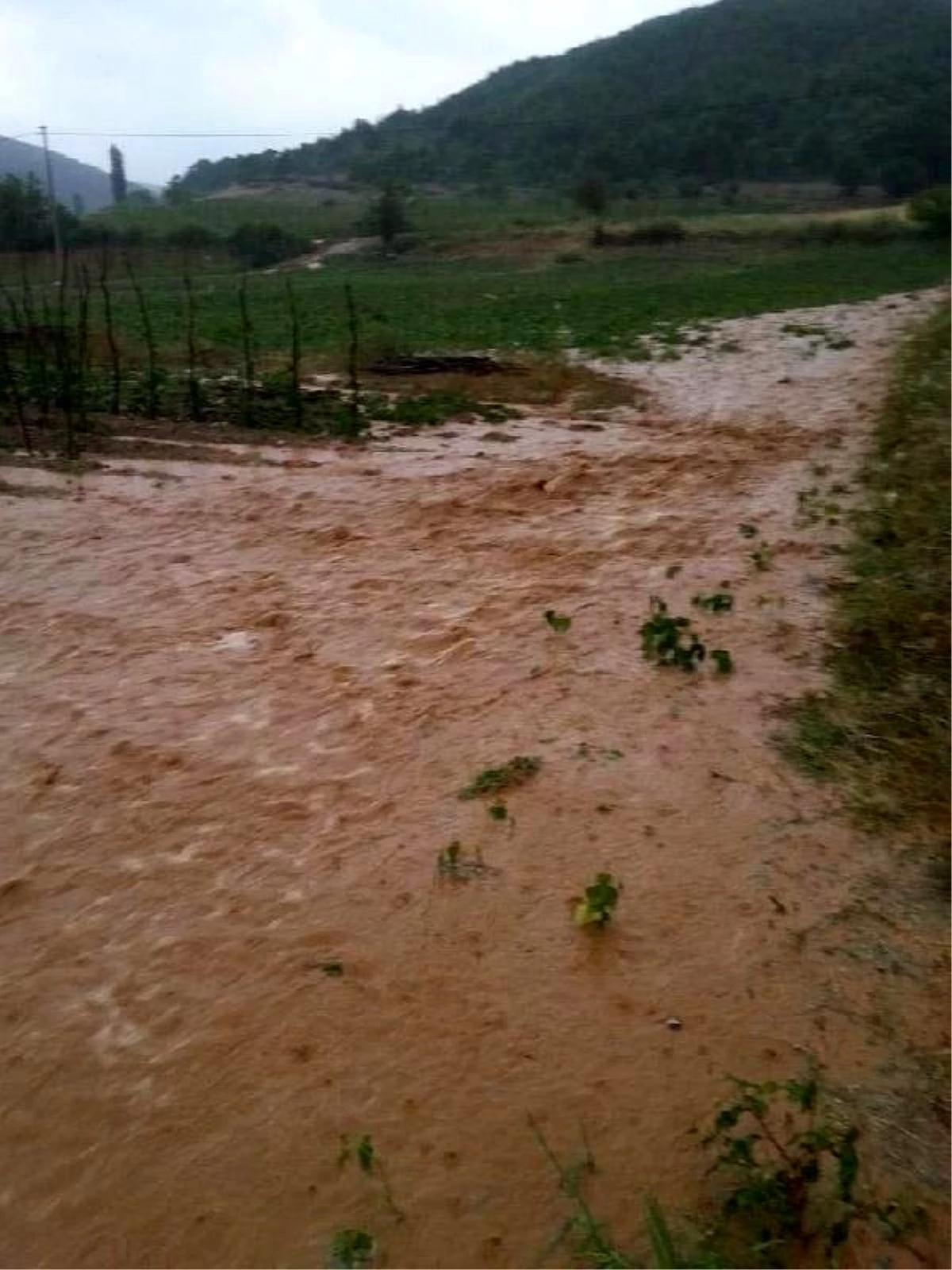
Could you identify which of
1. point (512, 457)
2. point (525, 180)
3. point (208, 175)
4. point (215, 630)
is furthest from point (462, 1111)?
point (208, 175)

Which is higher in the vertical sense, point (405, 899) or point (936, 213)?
Answer: point (936, 213)

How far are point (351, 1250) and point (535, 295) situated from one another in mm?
23468

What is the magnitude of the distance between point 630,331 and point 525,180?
60492 millimetres

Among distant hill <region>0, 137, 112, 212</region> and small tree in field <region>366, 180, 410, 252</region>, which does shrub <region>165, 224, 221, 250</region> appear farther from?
distant hill <region>0, 137, 112, 212</region>

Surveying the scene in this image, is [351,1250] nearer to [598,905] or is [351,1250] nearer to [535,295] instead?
[598,905]

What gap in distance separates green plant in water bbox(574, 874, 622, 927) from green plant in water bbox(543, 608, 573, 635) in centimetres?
256

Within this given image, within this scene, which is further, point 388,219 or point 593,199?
point 593,199

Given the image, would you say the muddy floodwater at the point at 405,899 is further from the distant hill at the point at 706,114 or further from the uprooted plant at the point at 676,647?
the distant hill at the point at 706,114

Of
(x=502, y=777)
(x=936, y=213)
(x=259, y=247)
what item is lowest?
(x=259, y=247)

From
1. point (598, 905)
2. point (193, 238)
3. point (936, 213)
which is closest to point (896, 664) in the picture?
point (598, 905)

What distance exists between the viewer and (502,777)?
502 cm

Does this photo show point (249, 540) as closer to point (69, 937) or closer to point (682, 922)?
point (69, 937)

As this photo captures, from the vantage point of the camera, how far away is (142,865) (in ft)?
14.9

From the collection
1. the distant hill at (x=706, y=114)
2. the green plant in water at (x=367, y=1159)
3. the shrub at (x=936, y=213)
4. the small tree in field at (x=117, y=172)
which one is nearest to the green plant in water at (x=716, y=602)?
the green plant in water at (x=367, y=1159)
